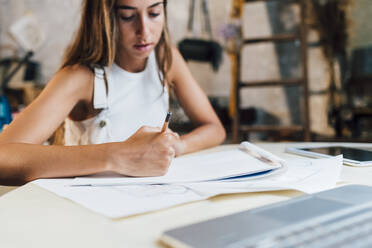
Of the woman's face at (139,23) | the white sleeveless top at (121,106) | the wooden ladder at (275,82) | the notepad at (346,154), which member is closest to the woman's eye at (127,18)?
the woman's face at (139,23)

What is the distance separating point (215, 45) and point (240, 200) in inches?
143

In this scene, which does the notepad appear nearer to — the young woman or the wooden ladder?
the young woman

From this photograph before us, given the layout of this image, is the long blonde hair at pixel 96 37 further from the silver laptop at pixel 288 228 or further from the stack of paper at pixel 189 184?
the silver laptop at pixel 288 228

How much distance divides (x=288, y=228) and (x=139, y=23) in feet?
2.88

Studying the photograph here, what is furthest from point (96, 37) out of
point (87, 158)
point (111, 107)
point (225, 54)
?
point (225, 54)

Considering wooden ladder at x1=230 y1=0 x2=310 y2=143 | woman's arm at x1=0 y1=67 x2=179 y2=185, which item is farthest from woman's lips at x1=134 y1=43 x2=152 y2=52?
wooden ladder at x1=230 y1=0 x2=310 y2=143

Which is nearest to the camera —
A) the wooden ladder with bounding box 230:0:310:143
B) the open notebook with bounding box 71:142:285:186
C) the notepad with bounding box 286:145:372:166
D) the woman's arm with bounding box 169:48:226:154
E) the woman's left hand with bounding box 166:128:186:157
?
the open notebook with bounding box 71:142:285:186

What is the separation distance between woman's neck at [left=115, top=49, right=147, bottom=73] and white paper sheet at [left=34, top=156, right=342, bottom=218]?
0.75 metres

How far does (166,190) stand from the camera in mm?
485

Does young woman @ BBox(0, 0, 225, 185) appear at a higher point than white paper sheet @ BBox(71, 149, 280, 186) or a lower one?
higher

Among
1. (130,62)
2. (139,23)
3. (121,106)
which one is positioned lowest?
(121,106)

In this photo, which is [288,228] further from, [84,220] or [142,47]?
[142,47]

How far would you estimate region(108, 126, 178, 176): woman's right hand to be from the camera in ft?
1.98

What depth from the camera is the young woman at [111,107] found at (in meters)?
0.63
